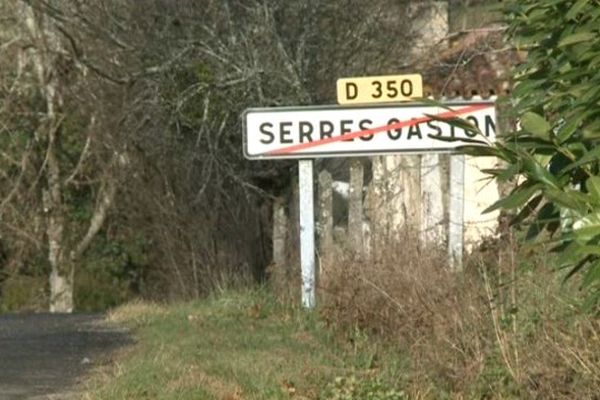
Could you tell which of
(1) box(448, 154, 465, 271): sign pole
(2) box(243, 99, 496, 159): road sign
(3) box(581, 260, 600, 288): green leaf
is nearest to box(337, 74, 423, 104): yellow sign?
(2) box(243, 99, 496, 159): road sign

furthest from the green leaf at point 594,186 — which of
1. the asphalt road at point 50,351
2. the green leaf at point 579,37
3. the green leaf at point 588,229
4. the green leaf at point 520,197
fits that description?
the asphalt road at point 50,351

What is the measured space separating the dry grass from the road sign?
71.9 inches

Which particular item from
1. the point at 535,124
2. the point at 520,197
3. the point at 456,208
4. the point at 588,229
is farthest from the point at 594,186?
the point at 456,208

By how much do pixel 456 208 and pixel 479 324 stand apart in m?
3.76

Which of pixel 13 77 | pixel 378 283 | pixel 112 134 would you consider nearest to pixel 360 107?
pixel 378 283

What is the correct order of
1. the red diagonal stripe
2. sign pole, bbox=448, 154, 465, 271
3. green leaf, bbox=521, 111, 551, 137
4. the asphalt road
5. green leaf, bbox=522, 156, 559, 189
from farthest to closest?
the red diagonal stripe, sign pole, bbox=448, 154, 465, 271, the asphalt road, green leaf, bbox=521, 111, 551, 137, green leaf, bbox=522, 156, 559, 189

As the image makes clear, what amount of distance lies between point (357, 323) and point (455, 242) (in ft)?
4.89

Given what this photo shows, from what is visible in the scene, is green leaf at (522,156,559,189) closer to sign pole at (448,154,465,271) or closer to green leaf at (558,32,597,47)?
green leaf at (558,32,597,47)

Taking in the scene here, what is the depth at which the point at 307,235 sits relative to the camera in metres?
13.7

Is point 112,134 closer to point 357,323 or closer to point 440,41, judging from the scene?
point 440,41

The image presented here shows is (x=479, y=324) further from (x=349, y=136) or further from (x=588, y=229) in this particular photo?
(x=588, y=229)

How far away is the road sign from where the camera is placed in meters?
13.3

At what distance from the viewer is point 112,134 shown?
73.3ft

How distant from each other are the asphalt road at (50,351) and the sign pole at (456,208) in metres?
3.06
